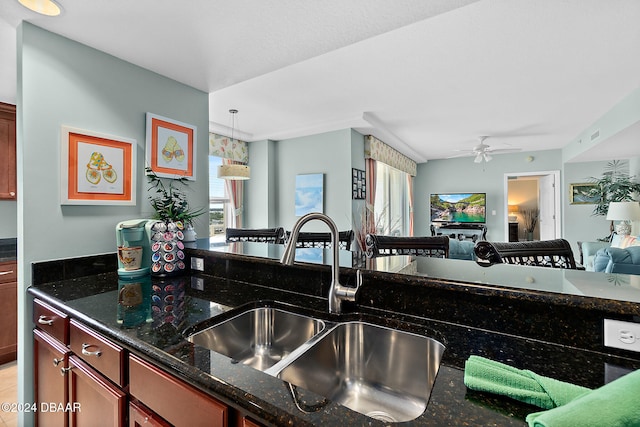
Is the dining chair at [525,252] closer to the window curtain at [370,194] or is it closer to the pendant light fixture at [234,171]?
the pendant light fixture at [234,171]

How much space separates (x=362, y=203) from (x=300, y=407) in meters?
4.11

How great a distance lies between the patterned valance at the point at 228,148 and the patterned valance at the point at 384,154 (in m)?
1.95

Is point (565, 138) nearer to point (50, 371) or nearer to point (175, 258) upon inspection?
point (175, 258)

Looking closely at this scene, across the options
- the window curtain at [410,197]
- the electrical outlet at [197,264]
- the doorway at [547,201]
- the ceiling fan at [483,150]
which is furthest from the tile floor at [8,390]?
the doorway at [547,201]

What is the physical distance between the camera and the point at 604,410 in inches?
17.5

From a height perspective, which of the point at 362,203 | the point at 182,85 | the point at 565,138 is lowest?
the point at 362,203

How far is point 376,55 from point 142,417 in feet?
8.33

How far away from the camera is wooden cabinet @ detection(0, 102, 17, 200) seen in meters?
2.53

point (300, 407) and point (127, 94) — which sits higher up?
point (127, 94)

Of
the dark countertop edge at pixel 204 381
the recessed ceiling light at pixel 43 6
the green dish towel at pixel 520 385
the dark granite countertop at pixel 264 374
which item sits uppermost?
the recessed ceiling light at pixel 43 6

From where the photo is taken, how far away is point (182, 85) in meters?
2.18

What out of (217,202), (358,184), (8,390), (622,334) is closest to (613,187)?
(358,184)

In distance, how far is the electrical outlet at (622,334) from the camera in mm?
778

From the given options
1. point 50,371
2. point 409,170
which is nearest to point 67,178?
point 50,371
